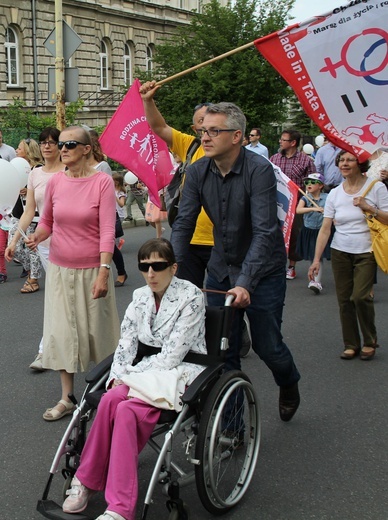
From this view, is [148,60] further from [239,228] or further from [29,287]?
[239,228]

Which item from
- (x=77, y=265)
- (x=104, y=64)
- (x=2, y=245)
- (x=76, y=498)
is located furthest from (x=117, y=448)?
(x=104, y=64)

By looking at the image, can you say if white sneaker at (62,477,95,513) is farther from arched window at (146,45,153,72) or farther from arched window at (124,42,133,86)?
arched window at (146,45,153,72)

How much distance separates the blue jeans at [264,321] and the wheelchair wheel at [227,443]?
0.35 meters

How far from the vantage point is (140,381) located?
3637 millimetres

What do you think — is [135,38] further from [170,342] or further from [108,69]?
[170,342]

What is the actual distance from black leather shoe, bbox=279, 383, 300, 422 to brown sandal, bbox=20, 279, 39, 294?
508 centimetres

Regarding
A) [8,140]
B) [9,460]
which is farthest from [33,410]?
[8,140]

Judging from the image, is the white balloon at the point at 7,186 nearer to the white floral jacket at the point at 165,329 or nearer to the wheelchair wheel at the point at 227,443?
the white floral jacket at the point at 165,329

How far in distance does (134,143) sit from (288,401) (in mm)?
2662

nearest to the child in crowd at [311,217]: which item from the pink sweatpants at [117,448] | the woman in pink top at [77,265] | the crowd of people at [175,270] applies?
the crowd of people at [175,270]

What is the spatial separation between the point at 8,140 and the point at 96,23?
22089 mm

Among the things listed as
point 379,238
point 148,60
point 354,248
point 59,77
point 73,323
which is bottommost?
point 73,323

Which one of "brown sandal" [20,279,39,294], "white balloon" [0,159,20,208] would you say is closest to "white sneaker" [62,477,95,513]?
"white balloon" [0,159,20,208]

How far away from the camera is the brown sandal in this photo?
937 centimetres
